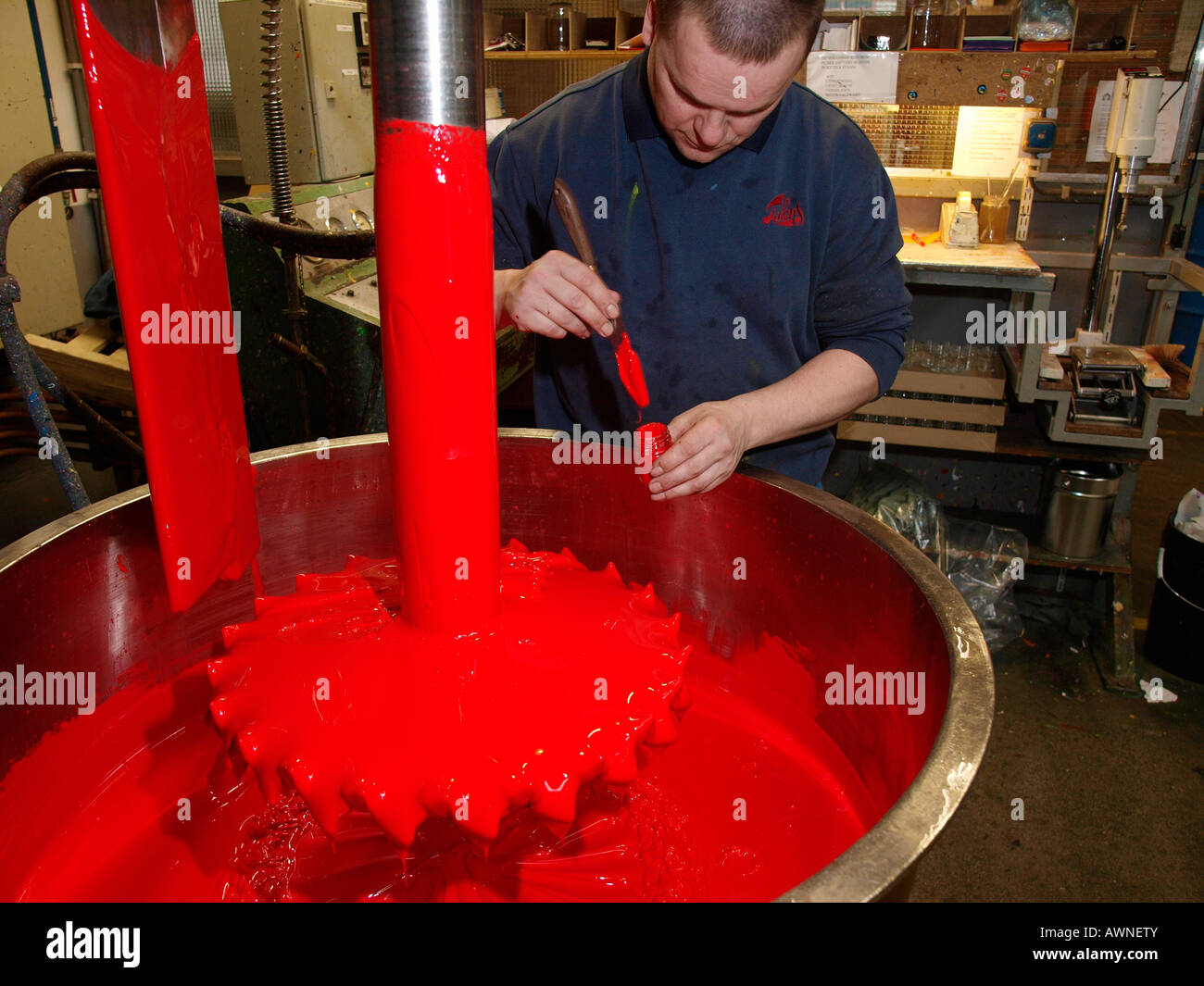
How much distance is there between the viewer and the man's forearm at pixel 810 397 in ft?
4.17

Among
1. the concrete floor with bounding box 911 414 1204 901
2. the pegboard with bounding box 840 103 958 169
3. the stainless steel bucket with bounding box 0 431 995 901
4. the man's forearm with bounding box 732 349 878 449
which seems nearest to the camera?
the stainless steel bucket with bounding box 0 431 995 901

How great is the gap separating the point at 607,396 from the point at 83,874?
1.01 meters

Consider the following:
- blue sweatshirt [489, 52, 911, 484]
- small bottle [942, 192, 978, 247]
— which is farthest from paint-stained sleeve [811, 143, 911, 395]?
small bottle [942, 192, 978, 247]

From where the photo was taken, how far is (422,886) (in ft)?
3.61

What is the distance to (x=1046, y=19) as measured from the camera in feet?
9.72

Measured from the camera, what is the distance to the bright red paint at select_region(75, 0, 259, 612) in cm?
72

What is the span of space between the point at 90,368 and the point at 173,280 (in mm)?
2474

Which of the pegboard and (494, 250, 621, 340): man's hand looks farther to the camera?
the pegboard

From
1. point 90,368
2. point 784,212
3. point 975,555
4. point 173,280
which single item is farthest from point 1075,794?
point 90,368

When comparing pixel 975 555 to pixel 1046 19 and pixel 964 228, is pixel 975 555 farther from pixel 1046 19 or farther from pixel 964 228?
pixel 1046 19

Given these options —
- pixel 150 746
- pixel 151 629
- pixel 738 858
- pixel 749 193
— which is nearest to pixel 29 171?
pixel 151 629

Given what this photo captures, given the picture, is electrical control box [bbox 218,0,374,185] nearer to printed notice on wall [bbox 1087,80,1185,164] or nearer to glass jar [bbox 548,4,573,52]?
glass jar [bbox 548,4,573,52]

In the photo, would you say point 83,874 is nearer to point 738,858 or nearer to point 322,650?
point 322,650

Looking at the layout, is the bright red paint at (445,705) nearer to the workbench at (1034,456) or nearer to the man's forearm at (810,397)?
the man's forearm at (810,397)
